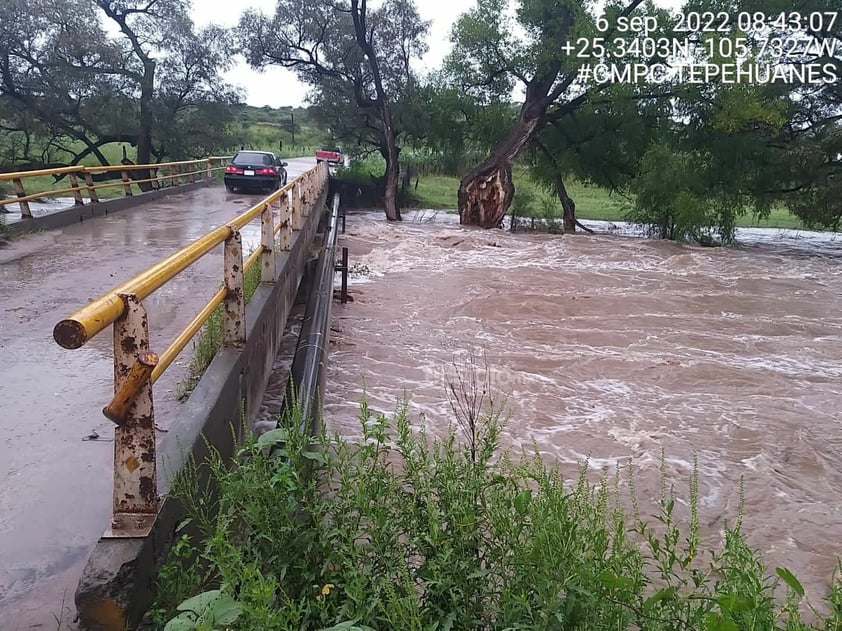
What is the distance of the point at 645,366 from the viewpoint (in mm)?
9250

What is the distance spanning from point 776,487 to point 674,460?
2.82 feet

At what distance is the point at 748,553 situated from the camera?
2.83 meters

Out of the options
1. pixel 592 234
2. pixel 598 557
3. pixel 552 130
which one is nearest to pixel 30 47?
pixel 552 130

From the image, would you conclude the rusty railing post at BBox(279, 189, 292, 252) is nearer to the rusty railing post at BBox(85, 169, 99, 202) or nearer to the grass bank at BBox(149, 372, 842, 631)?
the grass bank at BBox(149, 372, 842, 631)

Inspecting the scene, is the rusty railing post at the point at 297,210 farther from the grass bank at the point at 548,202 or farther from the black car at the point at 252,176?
the grass bank at the point at 548,202

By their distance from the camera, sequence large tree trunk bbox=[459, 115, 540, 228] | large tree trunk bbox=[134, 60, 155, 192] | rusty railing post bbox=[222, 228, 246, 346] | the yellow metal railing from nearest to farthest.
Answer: rusty railing post bbox=[222, 228, 246, 346], the yellow metal railing, large tree trunk bbox=[459, 115, 540, 228], large tree trunk bbox=[134, 60, 155, 192]

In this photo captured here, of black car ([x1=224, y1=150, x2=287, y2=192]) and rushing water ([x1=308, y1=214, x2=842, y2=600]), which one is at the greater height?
black car ([x1=224, y1=150, x2=287, y2=192])

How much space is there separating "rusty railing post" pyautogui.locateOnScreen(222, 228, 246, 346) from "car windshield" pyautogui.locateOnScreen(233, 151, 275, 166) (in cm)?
2052

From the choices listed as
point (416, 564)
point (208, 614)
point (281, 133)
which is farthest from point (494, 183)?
point (281, 133)

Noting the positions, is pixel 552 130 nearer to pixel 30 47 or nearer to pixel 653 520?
pixel 30 47

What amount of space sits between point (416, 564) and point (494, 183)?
2467 centimetres

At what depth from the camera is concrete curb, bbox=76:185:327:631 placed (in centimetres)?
250

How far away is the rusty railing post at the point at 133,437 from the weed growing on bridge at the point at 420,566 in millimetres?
239

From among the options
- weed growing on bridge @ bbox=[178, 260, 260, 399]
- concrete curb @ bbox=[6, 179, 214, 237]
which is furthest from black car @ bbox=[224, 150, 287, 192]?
weed growing on bridge @ bbox=[178, 260, 260, 399]
